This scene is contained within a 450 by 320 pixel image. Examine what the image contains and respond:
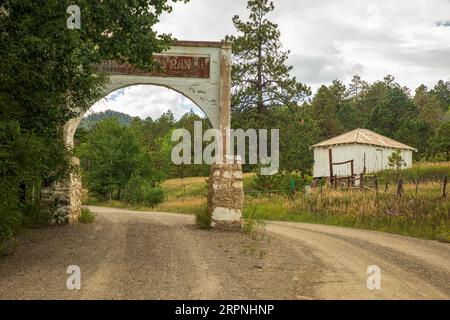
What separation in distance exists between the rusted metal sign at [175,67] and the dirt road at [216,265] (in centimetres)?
463

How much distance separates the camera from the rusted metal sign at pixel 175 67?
15648 millimetres

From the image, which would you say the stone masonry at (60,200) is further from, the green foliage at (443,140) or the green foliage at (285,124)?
the green foliage at (443,140)

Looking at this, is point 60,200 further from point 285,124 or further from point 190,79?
point 285,124

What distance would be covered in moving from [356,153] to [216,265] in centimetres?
3586

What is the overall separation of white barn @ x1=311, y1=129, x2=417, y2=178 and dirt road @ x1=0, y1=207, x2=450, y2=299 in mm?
29473

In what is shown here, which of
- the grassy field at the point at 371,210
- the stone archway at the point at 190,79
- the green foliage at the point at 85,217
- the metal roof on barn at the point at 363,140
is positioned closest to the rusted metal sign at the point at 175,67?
the stone archway at the point at 190,79

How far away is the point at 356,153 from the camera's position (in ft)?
142

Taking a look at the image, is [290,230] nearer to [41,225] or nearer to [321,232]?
[321,232]

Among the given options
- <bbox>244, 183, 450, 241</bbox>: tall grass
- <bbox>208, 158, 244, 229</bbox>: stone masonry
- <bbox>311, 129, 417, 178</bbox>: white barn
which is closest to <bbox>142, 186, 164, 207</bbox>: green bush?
<bbox>311, 129, 417, 178</bbox>: white barn

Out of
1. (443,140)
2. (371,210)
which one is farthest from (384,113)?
(371,210)

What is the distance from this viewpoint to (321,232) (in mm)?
15953
